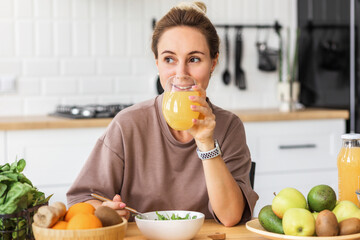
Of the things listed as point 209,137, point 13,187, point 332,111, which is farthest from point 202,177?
point 332,111

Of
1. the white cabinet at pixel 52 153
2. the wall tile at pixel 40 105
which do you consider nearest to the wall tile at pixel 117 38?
the wall tile at pixel 40 105

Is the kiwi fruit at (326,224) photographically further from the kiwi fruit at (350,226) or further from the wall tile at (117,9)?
the wall tile at (117,9)

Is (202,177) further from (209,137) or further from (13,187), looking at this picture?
(13,187)

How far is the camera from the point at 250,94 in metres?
3.98

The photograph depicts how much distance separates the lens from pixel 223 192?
1.62 m

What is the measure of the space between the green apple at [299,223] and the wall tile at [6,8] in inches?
108

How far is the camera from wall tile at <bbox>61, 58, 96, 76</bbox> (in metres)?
3.58

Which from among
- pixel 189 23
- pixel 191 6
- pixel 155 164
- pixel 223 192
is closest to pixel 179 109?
pixel 223 192

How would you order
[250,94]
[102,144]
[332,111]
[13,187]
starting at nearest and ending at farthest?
[13,187] → [102,144] → [332,111] → [250,94]

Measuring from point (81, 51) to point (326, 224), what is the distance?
2.69 metres

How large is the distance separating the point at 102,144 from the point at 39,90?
189 centimetres

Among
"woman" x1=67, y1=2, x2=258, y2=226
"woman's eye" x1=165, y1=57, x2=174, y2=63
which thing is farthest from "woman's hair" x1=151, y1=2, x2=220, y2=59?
"woman's eye" x1=165, y1=57, x2=174, y2=63

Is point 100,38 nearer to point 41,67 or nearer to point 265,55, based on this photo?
point 41,67

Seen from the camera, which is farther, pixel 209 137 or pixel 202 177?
pixel 202 177
